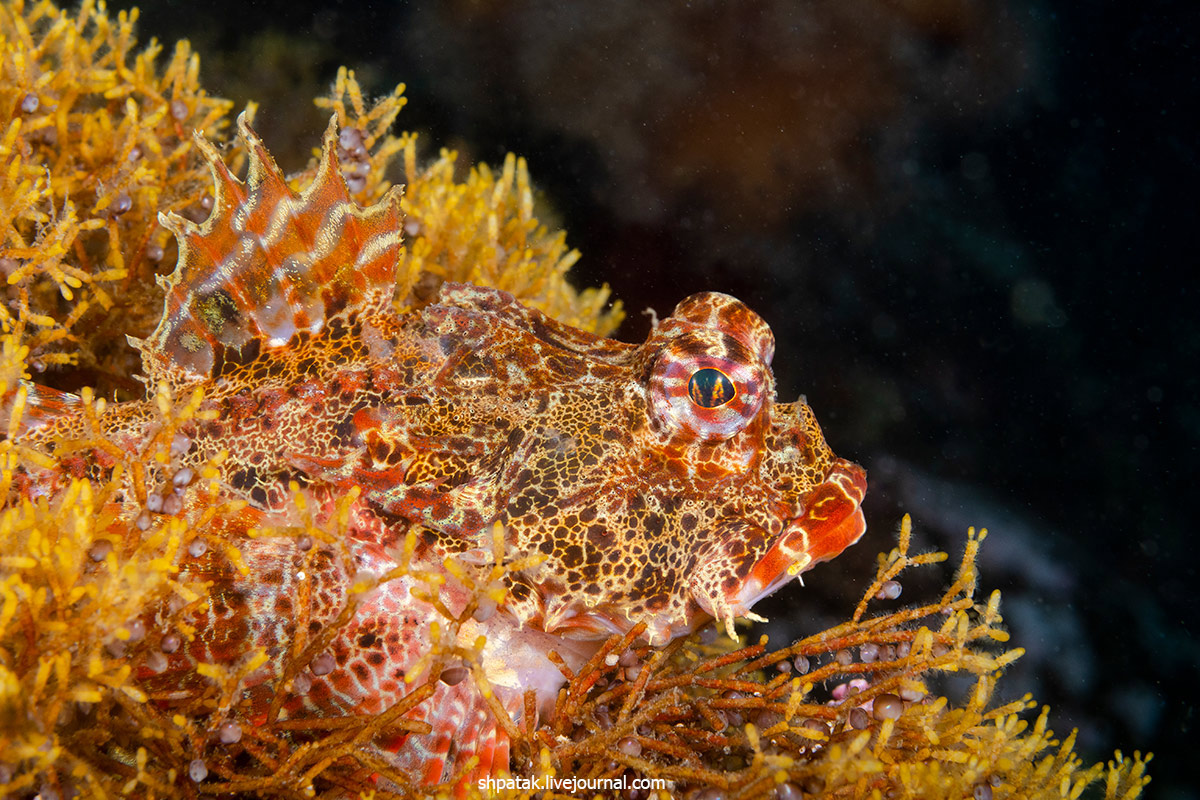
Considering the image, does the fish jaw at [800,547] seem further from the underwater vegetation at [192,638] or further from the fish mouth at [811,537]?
the underwater vegetation at [192,638]

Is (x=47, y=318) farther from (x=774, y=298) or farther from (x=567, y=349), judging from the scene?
(x=774, y=298)

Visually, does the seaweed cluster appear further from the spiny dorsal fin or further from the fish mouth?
the fish mouth

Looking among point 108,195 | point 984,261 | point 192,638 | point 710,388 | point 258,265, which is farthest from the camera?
point 984,261

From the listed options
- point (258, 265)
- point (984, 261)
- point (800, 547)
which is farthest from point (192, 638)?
point (984, 261)

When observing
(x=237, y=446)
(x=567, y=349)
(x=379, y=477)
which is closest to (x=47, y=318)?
(x=237, y=446)

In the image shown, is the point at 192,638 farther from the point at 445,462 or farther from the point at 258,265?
the point at 258,265

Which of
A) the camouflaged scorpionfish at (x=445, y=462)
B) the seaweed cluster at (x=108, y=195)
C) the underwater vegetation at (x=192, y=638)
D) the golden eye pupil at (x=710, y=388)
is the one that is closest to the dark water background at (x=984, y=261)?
the underwater vegetation at (x=192, y=638)
